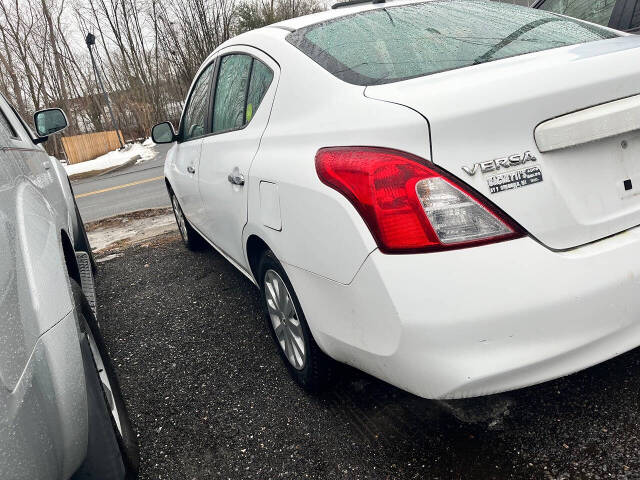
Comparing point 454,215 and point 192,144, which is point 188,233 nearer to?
point 192,144

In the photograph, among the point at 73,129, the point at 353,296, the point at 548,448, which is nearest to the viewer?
the point at 353,296

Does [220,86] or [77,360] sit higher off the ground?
[220,86]

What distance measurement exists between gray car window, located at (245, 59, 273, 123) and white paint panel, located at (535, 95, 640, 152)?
1.23 meters

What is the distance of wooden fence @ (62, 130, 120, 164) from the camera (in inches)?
894

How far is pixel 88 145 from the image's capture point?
23500 millimetres

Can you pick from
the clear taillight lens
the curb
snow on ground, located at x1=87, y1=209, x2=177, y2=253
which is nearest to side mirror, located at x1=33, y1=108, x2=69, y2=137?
snow on ground, located at x1=87, y1=209, x2=177, y2=253

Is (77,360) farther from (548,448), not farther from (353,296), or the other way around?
(548,448)

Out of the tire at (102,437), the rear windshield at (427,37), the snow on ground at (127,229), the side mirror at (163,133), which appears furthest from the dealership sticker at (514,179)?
the snow on ground at (127,229)

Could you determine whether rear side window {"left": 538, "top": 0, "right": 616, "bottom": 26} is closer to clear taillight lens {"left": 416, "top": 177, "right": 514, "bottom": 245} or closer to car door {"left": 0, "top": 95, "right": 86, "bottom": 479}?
clear taillight lens {"left": 416, "top": 177, "right": 514, "bottom": 245}

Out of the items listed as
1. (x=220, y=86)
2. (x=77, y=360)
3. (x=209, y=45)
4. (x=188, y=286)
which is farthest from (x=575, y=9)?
(x=209, y=45)

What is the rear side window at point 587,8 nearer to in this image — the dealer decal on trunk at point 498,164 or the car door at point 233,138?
the car door at point 233,138

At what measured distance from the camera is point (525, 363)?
4.54 ft

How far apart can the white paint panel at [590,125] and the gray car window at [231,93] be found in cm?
149

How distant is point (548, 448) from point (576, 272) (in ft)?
2.26
